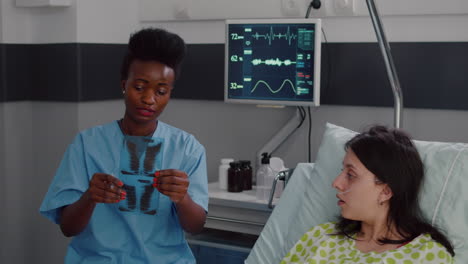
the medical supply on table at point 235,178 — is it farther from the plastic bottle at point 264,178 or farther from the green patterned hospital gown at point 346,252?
the green patterned hospital gown at point 346,252

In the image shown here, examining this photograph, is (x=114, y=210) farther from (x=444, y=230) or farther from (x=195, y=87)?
(x=195, y=87)

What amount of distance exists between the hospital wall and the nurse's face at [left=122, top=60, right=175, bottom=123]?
1.22 metres

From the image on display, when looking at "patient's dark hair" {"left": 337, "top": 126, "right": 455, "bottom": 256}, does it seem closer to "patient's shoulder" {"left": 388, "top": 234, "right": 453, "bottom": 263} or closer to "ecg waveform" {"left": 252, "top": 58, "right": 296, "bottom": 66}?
"patient's shoulder" {"left": 388, "top": 234, "right": 453, "bottom": 263}

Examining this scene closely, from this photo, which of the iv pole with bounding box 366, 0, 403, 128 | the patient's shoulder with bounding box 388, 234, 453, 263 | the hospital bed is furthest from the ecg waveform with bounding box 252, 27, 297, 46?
the patient's shoulder with bounding box 388, 234, 453, 263

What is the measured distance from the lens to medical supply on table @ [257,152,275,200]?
9.02 feet

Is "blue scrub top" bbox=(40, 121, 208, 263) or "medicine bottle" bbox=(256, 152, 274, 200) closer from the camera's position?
"blue scrub top" bbox=(40, 121, 208, 263)

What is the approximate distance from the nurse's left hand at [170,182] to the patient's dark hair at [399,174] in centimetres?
46

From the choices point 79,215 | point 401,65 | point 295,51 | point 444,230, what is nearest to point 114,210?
point 79,215

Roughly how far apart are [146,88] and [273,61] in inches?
39.3

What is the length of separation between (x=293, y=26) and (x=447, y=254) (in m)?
1.27

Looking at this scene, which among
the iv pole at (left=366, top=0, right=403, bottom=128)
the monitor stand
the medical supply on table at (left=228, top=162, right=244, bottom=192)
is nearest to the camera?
the iv pole at (left=366, top=0, right=403, bottom=128)

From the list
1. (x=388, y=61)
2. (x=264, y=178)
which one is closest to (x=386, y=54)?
(x=388, y=61)

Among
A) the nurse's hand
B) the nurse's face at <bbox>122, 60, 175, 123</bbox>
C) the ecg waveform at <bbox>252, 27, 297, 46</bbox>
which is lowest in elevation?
the nurse's hand

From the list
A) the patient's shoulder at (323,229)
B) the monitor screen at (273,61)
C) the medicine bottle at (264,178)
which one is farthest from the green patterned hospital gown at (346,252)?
the monitor screen at (273,61)
